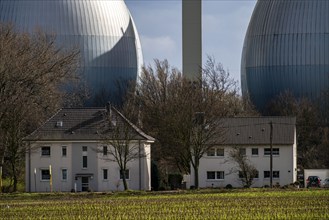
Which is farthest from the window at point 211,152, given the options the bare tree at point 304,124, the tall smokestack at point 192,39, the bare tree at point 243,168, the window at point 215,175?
the tall smokestack at point 192,39

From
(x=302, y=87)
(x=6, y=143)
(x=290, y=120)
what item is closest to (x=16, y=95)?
(x=6, y=143)

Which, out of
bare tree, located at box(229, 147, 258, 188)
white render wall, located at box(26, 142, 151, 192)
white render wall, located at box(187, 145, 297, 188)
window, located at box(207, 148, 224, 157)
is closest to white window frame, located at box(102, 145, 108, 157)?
white render wall, located at box(26, 142, 151, 192)

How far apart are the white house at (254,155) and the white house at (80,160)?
5811mm

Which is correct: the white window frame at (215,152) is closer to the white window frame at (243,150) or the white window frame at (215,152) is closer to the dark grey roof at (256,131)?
the dark grey roof at (256,131)

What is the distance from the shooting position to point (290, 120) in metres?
100

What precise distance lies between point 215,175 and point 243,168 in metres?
5.75

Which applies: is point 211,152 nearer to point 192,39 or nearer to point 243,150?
point 243,150

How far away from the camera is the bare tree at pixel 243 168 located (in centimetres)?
9381

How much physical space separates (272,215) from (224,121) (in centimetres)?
5039

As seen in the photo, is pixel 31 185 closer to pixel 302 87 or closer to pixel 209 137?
pixel 209 137

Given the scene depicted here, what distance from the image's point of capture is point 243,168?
307 feet

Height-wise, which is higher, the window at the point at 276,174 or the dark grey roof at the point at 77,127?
the dark grey roof at the point at 77,127

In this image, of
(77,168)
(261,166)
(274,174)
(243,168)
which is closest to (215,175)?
(261,166)

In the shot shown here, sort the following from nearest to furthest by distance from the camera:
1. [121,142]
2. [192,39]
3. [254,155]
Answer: [121,142], [254,155], [192,39]
